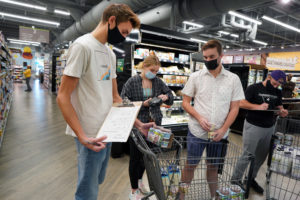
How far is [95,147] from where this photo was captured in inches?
44.0

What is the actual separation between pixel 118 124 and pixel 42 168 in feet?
9.23

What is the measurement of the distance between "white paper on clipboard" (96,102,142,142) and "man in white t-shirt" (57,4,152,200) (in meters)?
0.05

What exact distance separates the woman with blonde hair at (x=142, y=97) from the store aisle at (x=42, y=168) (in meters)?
0.34

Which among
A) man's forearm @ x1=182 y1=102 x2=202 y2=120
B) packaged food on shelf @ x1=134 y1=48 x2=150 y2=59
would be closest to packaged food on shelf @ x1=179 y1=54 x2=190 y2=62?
packaged food on shelf @ x1=134 y1=48 x2=150 y2=59

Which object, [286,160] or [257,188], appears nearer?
[286,160]

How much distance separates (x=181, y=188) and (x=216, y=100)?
883mm

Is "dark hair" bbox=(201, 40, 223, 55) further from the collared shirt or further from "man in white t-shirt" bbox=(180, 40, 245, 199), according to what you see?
the collared shirt

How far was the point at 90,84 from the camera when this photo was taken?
122 centimetres

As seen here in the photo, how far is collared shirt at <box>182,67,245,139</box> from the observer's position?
6.22 ft

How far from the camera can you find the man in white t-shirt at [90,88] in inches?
43.9

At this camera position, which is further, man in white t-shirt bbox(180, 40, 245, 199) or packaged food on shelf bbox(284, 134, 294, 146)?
packaged food on shelf bbox(284, 134, 294, 146)

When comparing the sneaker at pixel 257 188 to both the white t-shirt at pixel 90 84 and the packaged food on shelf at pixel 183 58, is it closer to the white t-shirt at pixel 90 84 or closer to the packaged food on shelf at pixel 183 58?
the white t-shirt at pixel 90 84

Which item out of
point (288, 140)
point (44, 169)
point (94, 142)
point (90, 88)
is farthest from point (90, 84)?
point (44, 169)

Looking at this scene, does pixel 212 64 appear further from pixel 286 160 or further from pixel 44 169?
pixel 44 169
